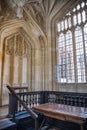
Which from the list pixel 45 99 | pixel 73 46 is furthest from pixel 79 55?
pixel 45 99

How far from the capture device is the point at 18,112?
14.3 feet

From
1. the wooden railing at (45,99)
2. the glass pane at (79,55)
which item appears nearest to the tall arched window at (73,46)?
the glass pane at (79,55)

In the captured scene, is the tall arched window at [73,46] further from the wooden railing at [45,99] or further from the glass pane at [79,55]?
the wooden railing at [45,99]

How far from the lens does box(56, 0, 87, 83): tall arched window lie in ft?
21.4

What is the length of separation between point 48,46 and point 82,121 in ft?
18.8

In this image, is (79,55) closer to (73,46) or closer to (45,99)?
(73,46)

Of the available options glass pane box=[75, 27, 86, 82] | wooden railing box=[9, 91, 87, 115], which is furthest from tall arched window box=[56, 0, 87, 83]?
wooden railing box=[9, 91, 87, 115]

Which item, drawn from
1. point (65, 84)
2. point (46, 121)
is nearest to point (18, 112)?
point (46, 121)

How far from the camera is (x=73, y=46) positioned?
6.94 m

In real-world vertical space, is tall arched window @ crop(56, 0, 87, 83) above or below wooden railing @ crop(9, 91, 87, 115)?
above

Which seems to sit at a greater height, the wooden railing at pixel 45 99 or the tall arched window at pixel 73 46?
the tall arched window at pixel 73 46

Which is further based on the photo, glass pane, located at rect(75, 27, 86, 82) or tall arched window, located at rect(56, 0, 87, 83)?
tall arched window, located at rect(56, 0, 87, 83)

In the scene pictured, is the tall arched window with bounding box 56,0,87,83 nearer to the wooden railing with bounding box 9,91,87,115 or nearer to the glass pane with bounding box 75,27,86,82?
the glass pane with bounding box 75,27,86,82

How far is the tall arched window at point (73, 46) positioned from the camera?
6.52 metres
